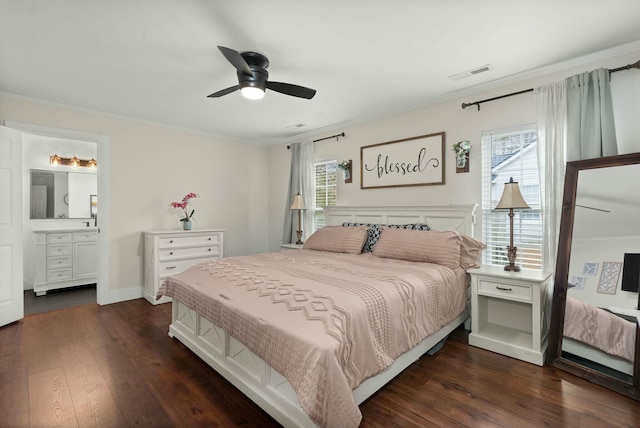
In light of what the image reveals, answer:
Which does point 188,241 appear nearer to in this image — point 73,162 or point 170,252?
point 170,252

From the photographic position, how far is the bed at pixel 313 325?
4.69 ft

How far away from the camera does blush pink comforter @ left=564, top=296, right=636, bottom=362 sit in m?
2.03

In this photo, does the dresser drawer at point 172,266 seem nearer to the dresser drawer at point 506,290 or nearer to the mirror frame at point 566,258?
the dresser drawer at point 506,290

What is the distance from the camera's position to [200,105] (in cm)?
370

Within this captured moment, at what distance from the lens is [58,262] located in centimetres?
456

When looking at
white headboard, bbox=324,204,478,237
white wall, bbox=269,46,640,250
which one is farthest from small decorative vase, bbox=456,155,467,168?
white headboard, bbox=324,204,478,237

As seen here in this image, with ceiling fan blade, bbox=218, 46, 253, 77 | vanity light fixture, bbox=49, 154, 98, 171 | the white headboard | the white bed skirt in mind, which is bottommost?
the white bed skirt

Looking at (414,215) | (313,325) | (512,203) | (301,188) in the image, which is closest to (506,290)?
(512,203)

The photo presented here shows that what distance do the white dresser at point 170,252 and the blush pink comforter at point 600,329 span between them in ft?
13.6

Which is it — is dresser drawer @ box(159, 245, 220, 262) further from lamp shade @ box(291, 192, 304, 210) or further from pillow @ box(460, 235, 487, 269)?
pillow @ box(460, 235, 487, 269)

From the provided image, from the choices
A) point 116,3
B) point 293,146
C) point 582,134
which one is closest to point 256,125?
point 293,146

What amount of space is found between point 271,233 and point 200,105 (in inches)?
109

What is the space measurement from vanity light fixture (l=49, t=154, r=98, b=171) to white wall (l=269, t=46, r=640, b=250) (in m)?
3.88

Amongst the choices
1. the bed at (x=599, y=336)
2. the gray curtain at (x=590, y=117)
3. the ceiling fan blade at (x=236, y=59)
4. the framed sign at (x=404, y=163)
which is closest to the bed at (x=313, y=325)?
the framed sign at (x=404, y=163)
